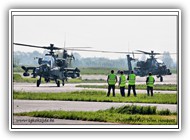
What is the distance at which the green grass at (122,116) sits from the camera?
6559 millimetres

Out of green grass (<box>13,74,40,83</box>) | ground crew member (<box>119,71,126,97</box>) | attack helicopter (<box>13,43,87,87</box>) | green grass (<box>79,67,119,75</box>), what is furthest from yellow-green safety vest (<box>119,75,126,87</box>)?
green grass (<box>13,74,40,83</box>)

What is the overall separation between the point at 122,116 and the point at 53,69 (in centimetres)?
99

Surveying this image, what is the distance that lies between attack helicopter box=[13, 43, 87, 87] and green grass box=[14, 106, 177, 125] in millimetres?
368

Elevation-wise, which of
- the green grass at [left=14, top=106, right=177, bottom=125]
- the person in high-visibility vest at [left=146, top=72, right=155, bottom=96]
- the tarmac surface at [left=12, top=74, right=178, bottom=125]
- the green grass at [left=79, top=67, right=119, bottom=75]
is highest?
the green grass at [left=79, top=67, right=119, bottom=75]

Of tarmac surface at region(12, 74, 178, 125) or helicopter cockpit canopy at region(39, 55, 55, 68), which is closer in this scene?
tarmac surface at region(12, 74, 178, 125)

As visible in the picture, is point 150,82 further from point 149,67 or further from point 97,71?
point 97,71

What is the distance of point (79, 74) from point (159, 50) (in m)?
0.96

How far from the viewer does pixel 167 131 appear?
6.53 m

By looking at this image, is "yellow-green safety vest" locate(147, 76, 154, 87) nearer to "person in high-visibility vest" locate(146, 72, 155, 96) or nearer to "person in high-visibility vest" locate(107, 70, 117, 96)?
"person in high-visibility vest" locate(146, 72, 155, 96)

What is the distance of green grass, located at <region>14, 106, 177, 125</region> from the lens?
656 cm

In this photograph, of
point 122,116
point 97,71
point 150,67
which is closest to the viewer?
point 122,116

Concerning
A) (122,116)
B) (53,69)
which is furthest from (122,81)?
(53,69)

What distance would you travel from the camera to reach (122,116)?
6582 millimetres
